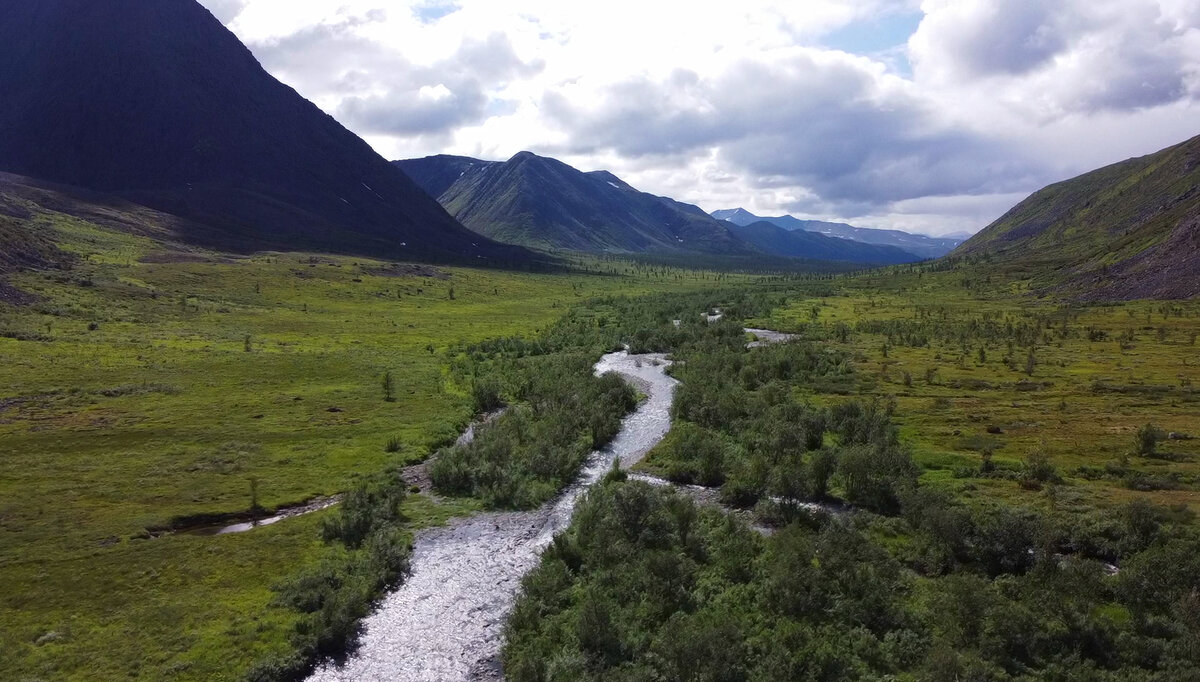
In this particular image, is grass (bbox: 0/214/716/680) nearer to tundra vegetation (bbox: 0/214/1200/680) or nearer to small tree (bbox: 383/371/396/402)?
Answer: tundra vegetation (bbox: 0/214/1200/680)

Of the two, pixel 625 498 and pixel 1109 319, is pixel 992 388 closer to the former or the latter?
pixel 625 498

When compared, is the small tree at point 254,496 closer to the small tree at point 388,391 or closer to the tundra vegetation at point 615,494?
the tundra vegetation at point 615,494

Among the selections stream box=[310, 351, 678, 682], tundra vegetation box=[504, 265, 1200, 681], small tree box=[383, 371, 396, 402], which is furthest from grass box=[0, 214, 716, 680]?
tundra vegetation box=[504, 265, 1200, 681]

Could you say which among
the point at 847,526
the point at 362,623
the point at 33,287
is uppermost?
the point at 33,287

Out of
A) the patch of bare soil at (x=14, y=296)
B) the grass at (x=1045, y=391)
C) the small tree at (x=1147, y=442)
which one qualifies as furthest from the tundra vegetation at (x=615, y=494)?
the patch of bare soil at (x=14, y=296)

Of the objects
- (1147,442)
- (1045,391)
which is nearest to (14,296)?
(1045,391)

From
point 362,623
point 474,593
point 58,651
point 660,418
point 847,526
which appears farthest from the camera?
point 660,418

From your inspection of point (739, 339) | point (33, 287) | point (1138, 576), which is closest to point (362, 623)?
point (1138, 576)
